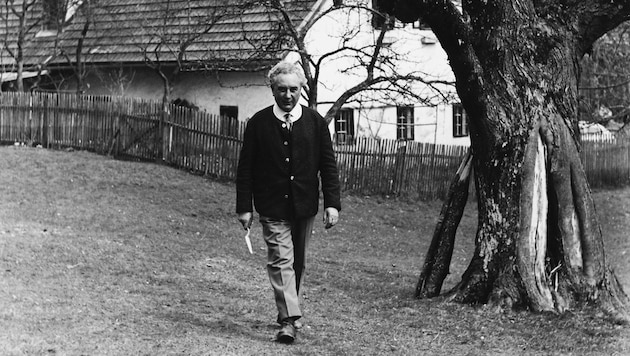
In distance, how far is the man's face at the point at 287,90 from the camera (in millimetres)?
7383

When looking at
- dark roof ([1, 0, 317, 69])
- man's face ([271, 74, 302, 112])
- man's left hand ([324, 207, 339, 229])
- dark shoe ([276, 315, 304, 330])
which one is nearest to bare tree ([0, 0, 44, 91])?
dark roof ([1, 0, 317, 69])

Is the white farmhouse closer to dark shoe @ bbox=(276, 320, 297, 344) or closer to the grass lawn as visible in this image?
the grass lawn

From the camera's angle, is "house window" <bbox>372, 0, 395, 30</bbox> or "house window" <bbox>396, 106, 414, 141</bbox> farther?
"house window" <bbox>396, 106, 414, 141</bbox>

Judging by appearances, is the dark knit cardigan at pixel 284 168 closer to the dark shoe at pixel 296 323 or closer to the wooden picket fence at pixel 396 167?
the dark shoe at pixel 296 323

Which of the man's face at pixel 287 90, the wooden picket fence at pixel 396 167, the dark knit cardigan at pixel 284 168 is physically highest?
the man's face at pixel 287 90

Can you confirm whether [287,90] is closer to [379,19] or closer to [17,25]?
[379,19]

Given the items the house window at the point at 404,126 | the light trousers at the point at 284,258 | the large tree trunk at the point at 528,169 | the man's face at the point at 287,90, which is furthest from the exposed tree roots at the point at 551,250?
the house window at the point at 404,126

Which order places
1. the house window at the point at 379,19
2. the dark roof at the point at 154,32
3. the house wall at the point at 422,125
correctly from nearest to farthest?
1. the house window at the point at 379,19
2. the dark roof at the point at 154,32
3. the house wall at the point at 422,125

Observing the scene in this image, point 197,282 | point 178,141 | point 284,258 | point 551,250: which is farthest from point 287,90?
point 178,141

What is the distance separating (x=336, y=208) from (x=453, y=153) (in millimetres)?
15111

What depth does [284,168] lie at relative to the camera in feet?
25.0

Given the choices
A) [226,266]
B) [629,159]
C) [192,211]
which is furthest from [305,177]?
[629,159]

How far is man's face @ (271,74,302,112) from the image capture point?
7.38 meters

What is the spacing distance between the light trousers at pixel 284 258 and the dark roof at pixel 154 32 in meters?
13.3
